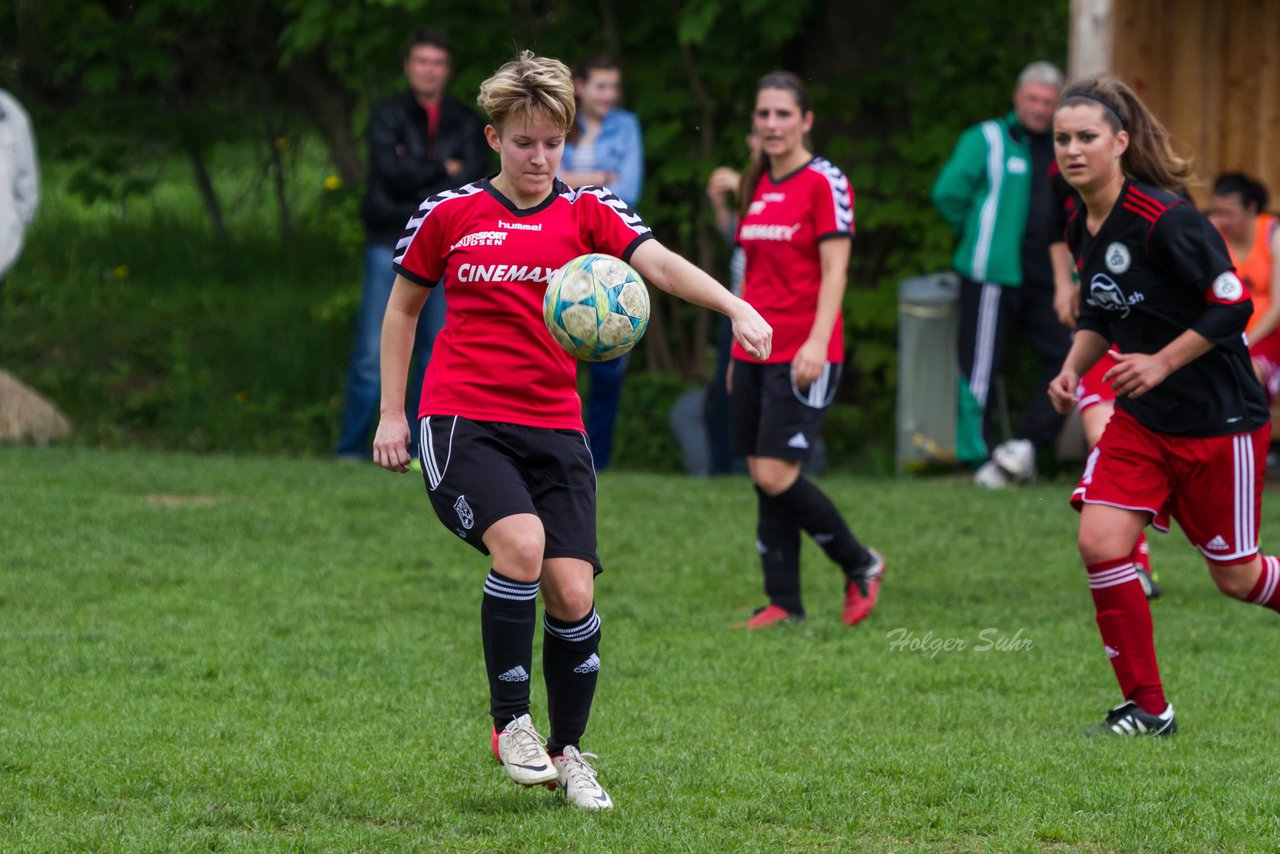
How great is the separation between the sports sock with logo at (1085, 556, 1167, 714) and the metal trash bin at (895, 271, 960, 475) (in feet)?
20.5

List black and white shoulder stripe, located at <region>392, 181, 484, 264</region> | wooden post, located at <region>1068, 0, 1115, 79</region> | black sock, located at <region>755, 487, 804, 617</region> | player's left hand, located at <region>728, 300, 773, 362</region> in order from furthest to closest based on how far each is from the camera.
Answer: wooden post, located at <region>1068, 0, 1115, 79</region> → black sock, located at <region>755, 487, 804, 617</region> → black and white shoulder stripe, located at <region>392, 181, 484, 264</region> → player's left hand, located at <region>728, 300, 773, 362</region>

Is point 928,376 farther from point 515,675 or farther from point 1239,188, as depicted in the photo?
point 515,675

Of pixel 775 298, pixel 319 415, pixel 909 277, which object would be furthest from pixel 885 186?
pixel 775 298

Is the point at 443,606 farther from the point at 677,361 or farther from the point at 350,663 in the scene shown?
the point at 677,361

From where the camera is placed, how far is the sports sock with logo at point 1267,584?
575 cm

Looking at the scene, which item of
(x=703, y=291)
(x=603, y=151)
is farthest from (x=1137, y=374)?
(x=603, y=151)

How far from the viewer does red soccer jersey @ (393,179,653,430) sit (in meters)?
4.71

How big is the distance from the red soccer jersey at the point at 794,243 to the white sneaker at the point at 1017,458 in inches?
158

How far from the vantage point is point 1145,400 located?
18.5 feet

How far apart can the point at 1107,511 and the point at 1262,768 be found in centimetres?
91

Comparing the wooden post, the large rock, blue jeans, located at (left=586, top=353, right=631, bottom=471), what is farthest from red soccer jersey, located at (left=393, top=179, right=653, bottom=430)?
A: the large rock

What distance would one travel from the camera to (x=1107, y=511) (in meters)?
5.59

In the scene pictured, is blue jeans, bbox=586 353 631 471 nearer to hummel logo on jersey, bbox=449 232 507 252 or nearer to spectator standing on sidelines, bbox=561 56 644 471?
spectator standing on sidelines, bbox=561 56 644 471

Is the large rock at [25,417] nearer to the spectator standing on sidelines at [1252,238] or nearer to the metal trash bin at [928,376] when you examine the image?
the metal trash bin at [928,376]
